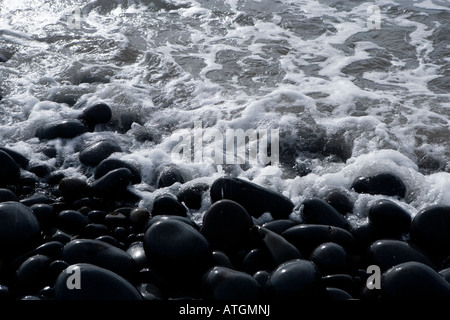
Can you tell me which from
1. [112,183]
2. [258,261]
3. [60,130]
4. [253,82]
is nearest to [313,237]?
[258,261]

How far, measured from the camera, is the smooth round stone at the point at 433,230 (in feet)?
10.8

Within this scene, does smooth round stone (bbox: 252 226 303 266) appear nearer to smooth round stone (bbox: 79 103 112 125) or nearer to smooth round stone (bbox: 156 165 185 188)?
smooth round stone (bbox: 156 165 185 188)

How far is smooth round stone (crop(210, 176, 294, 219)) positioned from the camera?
3.63 meters

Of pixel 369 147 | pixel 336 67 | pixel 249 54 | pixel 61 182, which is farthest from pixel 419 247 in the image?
pixel 249 54

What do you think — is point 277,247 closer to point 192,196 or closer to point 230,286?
point 230,286

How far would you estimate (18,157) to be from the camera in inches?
164

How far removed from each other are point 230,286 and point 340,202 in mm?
1381

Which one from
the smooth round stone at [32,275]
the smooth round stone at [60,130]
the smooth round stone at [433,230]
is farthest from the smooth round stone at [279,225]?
the smooth round stone at [60,130]

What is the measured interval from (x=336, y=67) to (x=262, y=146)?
2.13m

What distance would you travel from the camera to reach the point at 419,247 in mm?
3314

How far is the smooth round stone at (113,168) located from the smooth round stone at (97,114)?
880 millimetres

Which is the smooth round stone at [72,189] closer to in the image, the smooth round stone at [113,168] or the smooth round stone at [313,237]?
the smooth round stone at [113,168]

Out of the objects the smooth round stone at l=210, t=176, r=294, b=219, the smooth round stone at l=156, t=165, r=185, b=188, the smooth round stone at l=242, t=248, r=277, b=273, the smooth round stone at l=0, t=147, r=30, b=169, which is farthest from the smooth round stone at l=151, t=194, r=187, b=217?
the smooth round stone at l=0, t=147, r=30, b=169

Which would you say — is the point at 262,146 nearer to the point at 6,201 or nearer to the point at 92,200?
the point at 92,200
